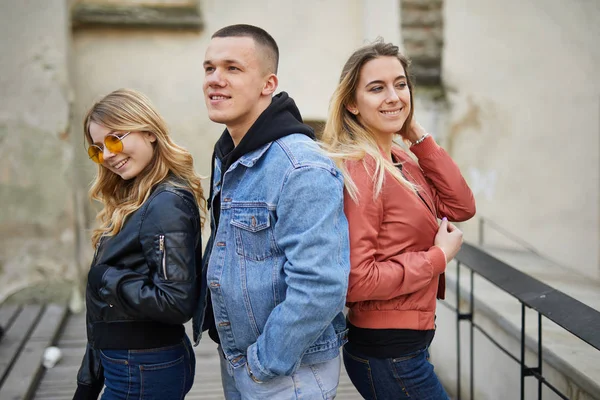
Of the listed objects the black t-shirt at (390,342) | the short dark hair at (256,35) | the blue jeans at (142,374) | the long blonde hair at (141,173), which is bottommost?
the blue jeans at (142,374)

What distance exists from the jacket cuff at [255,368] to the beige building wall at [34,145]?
4.33 metres

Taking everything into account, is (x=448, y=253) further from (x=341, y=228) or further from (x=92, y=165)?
(x=92, y=165)

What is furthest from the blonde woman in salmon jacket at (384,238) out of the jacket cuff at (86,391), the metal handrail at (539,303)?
the jacket cuff at (86,391)

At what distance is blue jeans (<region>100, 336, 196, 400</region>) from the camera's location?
208 cm

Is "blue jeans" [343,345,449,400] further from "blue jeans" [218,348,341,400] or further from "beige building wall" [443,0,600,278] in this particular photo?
"beige building wall" [443,0,600,278]

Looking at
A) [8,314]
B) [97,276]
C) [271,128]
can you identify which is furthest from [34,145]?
[271,128]

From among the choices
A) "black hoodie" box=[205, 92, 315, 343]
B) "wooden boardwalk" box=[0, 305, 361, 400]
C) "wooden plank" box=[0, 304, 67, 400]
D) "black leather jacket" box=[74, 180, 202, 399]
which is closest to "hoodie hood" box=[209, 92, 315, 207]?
"black hoodie" box=[205, 92, 315, 343]

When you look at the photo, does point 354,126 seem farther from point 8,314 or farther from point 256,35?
point 8,314

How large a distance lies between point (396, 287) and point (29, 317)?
4.24 m

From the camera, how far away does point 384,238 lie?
76.1 inches

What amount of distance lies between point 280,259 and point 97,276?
2.21ft

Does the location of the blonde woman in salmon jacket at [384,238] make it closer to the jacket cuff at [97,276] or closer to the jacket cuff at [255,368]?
the jacket cuff at [255,368]

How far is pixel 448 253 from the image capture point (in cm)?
196

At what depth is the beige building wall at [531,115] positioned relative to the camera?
6027mm
